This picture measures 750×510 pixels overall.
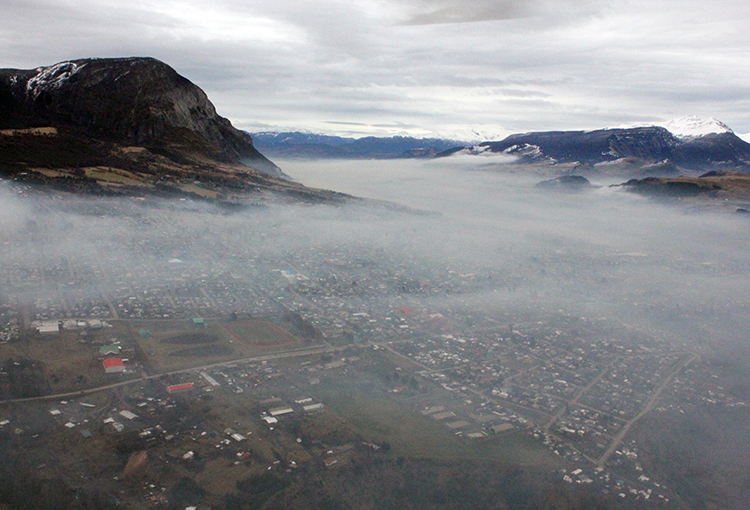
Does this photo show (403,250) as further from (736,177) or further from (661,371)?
(736,177)

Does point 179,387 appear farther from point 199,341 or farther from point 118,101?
point 118,101

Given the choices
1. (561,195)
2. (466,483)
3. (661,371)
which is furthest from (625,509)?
(561,195)

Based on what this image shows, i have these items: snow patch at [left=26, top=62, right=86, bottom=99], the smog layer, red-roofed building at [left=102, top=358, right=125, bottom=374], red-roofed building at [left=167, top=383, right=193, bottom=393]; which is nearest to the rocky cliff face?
snow patch at [left=26, top=62, right=86, bottom=99]

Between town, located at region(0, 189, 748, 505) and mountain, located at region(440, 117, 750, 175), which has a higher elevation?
mountain, located at region(440, 117, 750, 175)

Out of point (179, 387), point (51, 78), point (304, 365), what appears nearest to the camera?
point (179, 387)

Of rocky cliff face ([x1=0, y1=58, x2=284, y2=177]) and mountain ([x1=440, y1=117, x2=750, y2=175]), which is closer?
rocky cliff face ([x1=0, y1=58, x2=284, y2=177])

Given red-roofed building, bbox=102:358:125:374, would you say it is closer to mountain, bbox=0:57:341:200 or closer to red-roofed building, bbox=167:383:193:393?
red-roofed building, bbox=167:383:193:393

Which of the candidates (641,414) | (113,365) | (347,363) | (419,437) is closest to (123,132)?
(113,365)
